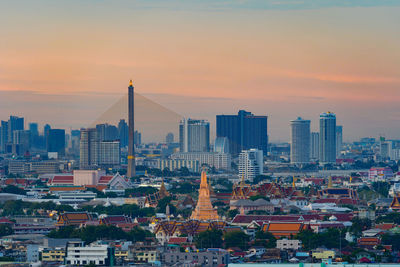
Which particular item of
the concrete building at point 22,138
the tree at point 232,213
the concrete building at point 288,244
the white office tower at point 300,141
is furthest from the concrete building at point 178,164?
the concrete building at point 288,244

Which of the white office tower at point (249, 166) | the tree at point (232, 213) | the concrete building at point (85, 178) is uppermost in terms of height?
the white office tower at point (249, 166)

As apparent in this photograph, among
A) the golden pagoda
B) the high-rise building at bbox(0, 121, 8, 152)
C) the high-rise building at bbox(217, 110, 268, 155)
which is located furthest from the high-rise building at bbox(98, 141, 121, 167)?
the golden pagoda

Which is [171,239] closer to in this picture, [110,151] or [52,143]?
[110,151]

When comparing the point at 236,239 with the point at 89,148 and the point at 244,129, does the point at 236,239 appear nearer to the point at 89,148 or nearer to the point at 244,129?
the point at 89,148

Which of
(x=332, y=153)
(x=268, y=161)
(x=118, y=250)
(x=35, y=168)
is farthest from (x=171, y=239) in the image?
(x=332, y=153)

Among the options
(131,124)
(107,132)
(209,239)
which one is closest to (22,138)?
(107,132)

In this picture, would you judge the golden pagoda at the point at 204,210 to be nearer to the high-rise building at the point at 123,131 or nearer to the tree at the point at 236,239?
the tree at the point at 236,239
